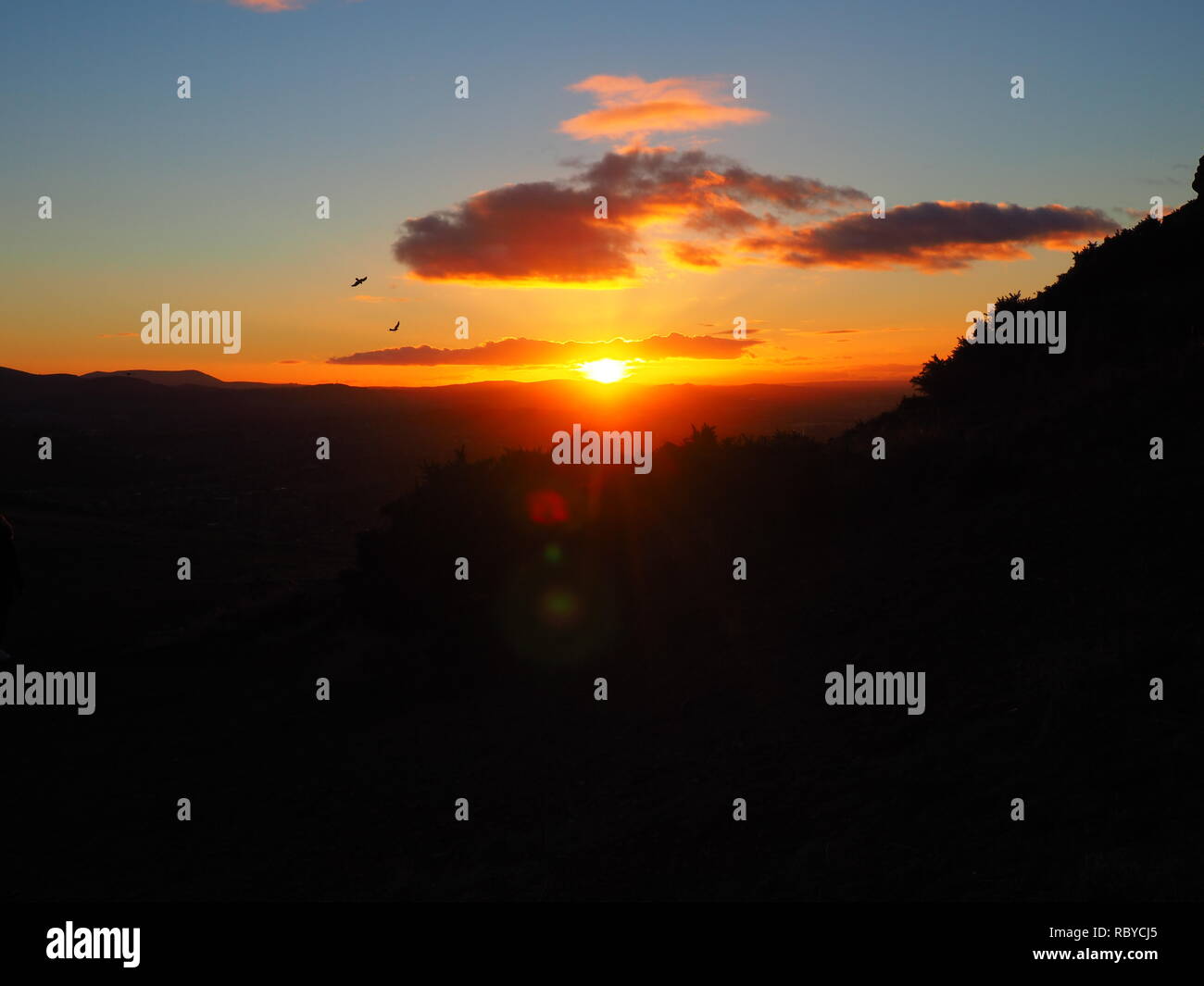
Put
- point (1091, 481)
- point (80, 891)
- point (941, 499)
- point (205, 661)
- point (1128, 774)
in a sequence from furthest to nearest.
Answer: point (205, 661), point (941, 499), point (1091, 481), point (80, 891), point (1128, 774)

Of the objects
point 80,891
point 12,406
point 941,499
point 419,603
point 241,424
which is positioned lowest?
point 80,891

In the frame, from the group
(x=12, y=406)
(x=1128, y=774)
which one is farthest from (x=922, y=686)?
(x=12, y=406)
